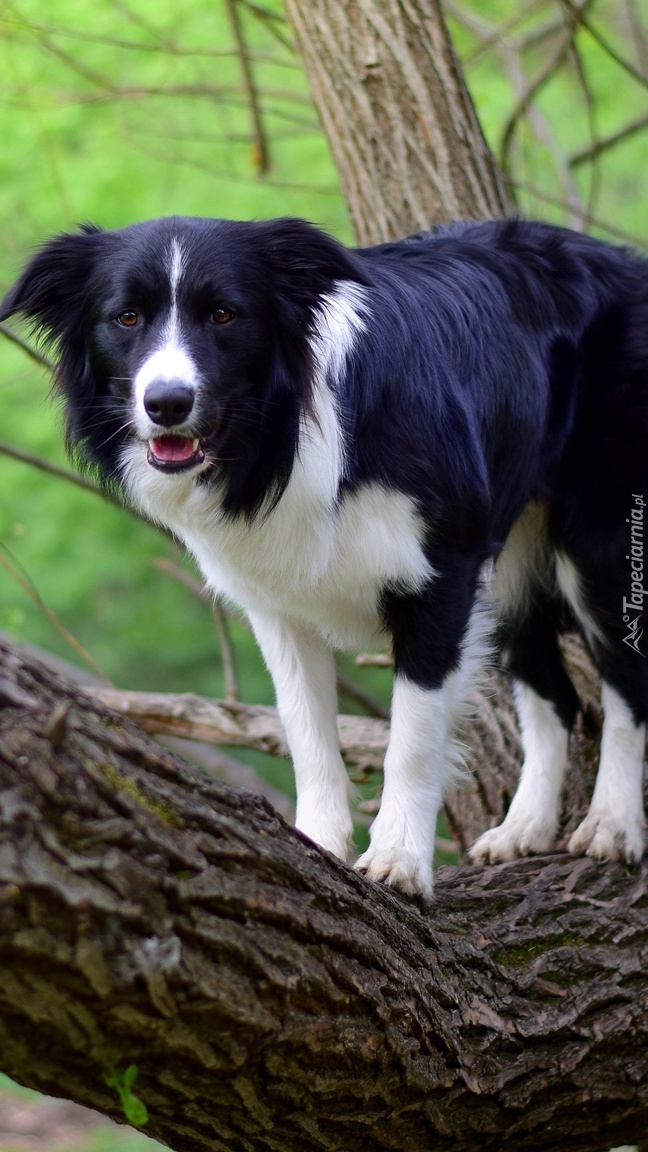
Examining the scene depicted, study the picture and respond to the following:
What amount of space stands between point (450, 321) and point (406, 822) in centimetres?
140

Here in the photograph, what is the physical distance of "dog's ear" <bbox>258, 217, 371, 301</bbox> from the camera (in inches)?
125

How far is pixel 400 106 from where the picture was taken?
15.0 ft

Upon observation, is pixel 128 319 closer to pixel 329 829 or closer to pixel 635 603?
pixel 329 829

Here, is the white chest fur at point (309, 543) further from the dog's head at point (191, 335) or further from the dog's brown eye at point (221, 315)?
the dog's brown eye at point (221, 315)

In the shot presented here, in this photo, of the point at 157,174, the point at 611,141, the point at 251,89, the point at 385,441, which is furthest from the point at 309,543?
the point at 157,174

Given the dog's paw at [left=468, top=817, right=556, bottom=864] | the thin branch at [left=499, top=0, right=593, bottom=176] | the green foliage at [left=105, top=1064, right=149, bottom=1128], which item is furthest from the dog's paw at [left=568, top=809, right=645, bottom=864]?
the thin branch at [left=499, top=0, right=593, bottom=176]

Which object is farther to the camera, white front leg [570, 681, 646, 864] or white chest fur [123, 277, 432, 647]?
white front leg [570, 681, 646, 864]

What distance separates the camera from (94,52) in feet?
30.2

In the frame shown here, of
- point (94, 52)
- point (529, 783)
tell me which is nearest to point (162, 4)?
point (94, 52)

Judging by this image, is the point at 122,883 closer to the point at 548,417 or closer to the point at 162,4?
the point at 548,417

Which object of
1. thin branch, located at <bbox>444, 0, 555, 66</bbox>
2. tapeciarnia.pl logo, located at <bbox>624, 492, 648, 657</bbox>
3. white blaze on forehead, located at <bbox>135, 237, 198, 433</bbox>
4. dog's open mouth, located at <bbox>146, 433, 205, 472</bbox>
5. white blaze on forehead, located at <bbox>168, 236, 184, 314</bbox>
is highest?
thin branch, located at <bbox>444, 0, 555, 66</bbox>

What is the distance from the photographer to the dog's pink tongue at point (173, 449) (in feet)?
9.97

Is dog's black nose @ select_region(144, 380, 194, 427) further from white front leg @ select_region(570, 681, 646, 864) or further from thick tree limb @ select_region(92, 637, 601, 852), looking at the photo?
white front leg @ select_region(570, 681, 646, 864)

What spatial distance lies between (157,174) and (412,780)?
25.2 ft
